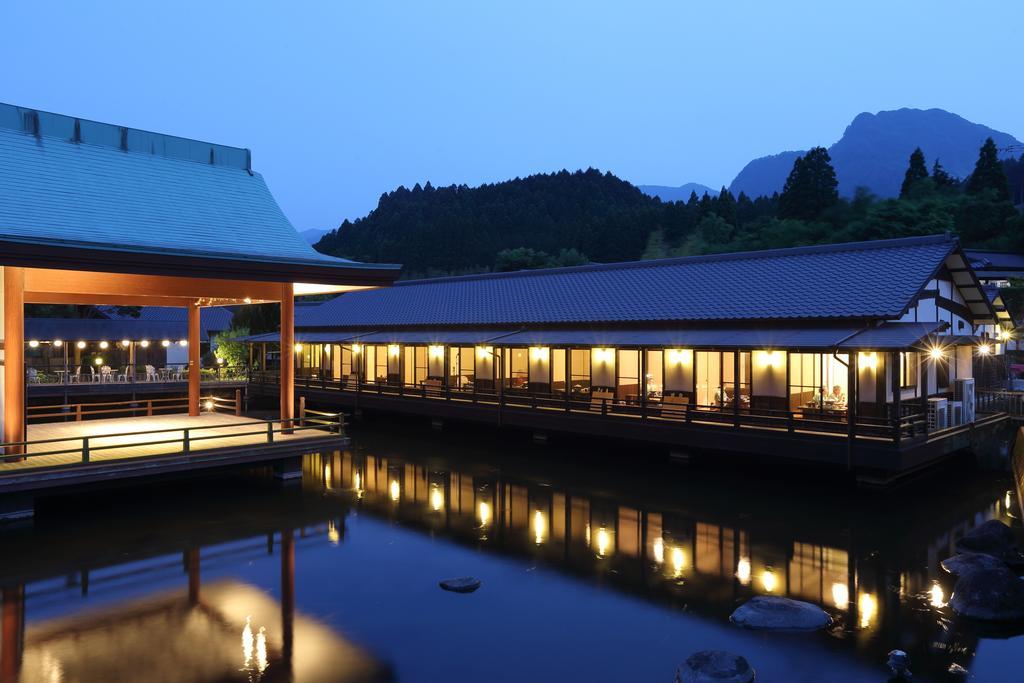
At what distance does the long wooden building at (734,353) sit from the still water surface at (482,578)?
1.86 m

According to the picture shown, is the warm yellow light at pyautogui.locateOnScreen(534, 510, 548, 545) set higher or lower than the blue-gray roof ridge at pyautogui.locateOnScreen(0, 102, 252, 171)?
lower

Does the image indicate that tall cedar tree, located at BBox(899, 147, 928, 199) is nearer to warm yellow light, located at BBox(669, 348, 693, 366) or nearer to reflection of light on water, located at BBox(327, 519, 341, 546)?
warm yellow light, located at BBox(669, 348, 693, 366)

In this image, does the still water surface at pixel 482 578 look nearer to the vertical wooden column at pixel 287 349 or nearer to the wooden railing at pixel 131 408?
the vertical wooden column at pixel 287 349

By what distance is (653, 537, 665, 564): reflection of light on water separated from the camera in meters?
13.2

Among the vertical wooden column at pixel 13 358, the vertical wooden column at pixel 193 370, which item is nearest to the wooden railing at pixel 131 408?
the vertical wooden column at pixel 193 370

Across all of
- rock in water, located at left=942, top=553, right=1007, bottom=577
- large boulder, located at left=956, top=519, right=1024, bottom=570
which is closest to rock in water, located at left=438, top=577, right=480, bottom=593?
rock in water, located at left=942, top=553, right=1007, bottom=577

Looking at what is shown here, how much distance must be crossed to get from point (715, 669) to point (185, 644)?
6616 millimetres

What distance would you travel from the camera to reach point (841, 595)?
11484 mm

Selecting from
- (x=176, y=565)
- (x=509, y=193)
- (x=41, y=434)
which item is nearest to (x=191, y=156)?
(x=41, y=434)

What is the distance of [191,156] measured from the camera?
80.7 ft

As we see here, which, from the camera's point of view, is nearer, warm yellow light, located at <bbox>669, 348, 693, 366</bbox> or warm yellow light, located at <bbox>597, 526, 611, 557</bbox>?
warm yellow light, located at <bbox>597, 526, 611, 557</bbox>

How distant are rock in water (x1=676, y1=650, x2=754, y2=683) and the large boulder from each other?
744 cm

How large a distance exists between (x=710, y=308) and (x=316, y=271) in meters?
12.8

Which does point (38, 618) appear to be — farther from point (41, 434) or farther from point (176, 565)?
point (41, 434)
